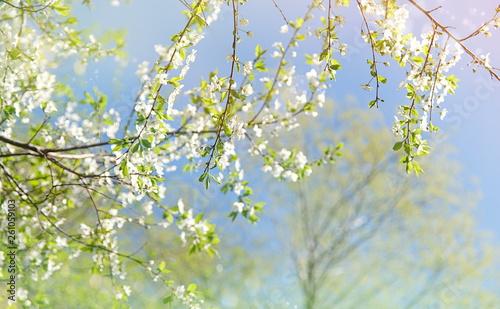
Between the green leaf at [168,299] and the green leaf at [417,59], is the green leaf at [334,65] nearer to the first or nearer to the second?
the green leaf at [417,59]

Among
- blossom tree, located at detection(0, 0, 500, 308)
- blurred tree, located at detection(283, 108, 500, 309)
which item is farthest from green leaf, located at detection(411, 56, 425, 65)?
blurred tree, located at detection(283, 108, 500, 309)

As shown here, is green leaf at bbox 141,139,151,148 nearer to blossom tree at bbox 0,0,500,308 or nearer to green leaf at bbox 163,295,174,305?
blossom tree at bbox 0,0,500,308

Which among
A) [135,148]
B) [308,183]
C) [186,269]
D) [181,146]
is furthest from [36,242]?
[308,183]

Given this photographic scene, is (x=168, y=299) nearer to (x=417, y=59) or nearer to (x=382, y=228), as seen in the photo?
(x=417, y=59)

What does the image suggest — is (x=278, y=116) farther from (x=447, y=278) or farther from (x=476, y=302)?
(x=476, y=302)

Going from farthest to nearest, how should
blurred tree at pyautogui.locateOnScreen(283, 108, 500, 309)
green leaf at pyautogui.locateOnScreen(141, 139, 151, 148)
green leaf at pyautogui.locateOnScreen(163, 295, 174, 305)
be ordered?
blurred tree at pyautogui.locateOnScreen(283, 108, 500, 309), green leaf at pyautogui.locateOnScreen(163, 295, 174, 305), green leaf at pyautogui.locateOnScreen(141, 139, 151, 148)

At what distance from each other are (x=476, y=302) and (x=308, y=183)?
5130 millimetres

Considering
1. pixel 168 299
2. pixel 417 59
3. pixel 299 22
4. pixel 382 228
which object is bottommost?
pixel 168 299

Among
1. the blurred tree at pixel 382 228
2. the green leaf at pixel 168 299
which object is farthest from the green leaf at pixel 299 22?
the blurred tree at pixel 382 228

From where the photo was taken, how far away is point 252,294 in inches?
415


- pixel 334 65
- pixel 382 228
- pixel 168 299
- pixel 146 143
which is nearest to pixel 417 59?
pixel 334 65

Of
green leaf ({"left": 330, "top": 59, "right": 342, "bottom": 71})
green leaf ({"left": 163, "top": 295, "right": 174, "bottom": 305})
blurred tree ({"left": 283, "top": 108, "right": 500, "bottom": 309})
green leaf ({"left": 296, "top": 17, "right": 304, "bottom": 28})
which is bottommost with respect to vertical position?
green leaf ({"left": 163, "top": 295, "right": 174, "bottom": 305})

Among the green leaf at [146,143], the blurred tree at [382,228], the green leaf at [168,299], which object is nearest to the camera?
the green leaf at [146,143]

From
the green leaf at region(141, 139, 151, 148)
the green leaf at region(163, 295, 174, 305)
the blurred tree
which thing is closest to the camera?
the green leaf at region(141, 139, 151, 148)
